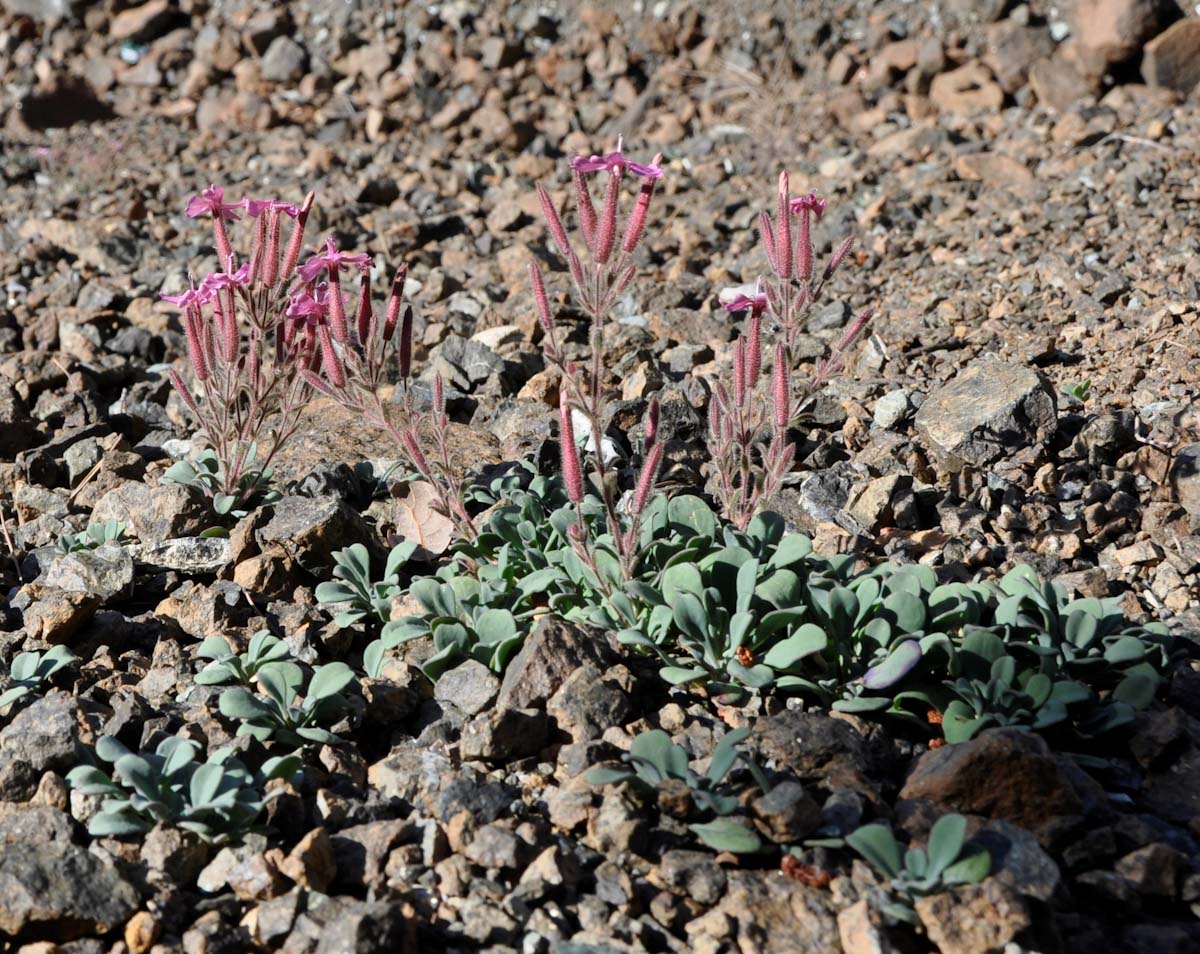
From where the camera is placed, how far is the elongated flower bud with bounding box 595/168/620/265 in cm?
→ 289

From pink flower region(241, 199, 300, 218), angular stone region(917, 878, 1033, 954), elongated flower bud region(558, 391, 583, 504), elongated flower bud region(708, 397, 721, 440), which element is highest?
pink flower region(241, 199, 300, 218)

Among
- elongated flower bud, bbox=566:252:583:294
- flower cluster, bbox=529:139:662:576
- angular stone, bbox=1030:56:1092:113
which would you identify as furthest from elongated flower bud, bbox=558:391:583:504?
angular stone, bbox=1030:56:1092:113

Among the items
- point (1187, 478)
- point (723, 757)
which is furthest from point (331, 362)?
point (1187, 478)

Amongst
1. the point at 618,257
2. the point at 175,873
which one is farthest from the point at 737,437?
the point at 175,873

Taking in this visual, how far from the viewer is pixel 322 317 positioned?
3680 millimetres

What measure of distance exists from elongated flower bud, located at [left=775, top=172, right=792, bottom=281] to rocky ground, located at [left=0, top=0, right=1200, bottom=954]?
36.2 inches

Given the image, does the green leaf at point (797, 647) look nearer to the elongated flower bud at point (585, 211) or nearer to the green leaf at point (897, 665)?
the green leaf at point (897, 665)

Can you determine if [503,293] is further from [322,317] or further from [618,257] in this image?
[618,257]

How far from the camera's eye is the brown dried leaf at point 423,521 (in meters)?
3.83

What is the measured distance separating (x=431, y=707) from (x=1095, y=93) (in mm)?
5679

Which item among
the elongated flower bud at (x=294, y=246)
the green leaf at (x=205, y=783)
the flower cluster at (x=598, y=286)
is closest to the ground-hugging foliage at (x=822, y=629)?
the flower cluster at (x=598, y=286)

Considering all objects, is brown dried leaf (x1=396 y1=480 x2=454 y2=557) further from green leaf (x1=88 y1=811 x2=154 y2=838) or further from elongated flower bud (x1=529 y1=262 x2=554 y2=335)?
green leaf (x1=88 y1=811 x2=154 y2=838)

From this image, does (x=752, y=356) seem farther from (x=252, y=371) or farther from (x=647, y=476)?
(x=252, y=371)

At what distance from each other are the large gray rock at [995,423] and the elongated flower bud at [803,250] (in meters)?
1.15
